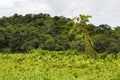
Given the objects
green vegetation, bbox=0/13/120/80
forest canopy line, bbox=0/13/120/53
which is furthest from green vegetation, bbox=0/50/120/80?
forest canopy line, bbox=0/13/120/53

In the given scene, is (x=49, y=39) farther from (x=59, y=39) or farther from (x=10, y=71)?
(x=10, y=71)

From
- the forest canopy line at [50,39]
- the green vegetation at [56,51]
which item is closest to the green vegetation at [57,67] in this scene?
the green vegetation at [56,51]

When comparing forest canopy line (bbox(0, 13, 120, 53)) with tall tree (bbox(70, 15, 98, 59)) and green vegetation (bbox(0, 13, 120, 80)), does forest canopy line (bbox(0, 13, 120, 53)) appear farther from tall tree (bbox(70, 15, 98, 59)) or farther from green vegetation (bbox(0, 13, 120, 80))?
tall tree (bbox(70, 15, 98, 59))

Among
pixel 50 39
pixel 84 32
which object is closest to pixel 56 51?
pixel 84 32

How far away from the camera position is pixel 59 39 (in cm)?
2884

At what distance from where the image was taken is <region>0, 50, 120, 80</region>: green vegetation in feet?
A: 51.3

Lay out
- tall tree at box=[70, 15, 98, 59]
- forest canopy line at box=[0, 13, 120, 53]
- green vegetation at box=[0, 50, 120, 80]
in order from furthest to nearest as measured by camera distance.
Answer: forest canopy line at box=[0, 13, 120, 53], tall tree at box=[70, 15, 98, 59], green vegetation at box=[0, 50, 120, 80]

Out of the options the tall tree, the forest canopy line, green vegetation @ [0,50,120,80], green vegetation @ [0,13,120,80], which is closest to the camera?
green vegetation @ [0,50,120,80]

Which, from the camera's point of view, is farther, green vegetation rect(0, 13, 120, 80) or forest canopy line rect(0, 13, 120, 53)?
forest canopy line rect(0, 13, 120, 53)

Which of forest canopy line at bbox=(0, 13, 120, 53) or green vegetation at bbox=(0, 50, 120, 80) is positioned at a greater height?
forest canopy line at bbox=(0, 13, 120, 53)

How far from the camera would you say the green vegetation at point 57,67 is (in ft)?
51.3

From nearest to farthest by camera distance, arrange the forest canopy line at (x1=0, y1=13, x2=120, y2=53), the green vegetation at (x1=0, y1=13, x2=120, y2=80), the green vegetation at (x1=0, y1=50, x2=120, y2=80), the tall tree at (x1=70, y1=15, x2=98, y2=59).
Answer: the green vegetation at (x1=0, y1=50, x2=120, y2=80)
the green vegetation at (x1=0, y1=13, x2=120, y2=80)
the tall tree at (x1=70, y1=15, x2=98, y2=59)
the forest canopy line at (x1=0, y1=13, x2=120, y2=53)

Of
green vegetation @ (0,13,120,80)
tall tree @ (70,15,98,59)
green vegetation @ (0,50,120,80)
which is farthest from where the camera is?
tall tree @ (70,15,98,59)

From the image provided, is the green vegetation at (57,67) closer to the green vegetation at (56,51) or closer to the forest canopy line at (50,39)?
the green vegetation at (56,51)
